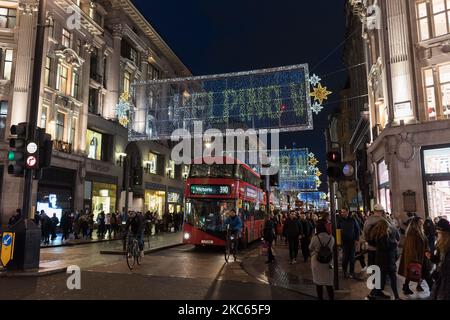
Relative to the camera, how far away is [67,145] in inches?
1139

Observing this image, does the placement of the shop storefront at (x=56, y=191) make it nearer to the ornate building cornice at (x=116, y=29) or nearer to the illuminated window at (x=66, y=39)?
the illuminated window at (x=66, y=39)

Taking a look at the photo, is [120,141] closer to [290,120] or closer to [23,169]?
[290,120]

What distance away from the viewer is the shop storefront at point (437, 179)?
1806 cm

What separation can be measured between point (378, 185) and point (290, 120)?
8.54 meters

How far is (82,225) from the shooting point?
24734mm

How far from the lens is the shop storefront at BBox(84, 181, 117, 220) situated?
31.3 metres

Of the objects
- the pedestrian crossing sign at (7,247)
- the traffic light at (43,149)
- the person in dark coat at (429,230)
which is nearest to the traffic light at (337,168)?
the person in dark coat at (429,230)

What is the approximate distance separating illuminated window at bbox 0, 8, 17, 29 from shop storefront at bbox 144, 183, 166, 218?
19570 mm

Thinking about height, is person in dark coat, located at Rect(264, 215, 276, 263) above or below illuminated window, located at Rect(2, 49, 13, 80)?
below

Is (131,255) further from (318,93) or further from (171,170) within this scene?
(171,170)

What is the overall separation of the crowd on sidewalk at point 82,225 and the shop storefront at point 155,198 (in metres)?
6.53

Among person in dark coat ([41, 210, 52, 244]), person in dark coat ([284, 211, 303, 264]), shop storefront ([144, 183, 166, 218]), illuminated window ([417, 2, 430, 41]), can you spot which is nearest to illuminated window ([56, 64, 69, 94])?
person in dark coat ([41, 210, 52, 244])

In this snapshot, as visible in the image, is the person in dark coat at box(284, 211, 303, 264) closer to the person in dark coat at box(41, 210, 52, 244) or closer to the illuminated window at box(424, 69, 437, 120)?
the illuminated window at box(424, 69, 437, 120)
